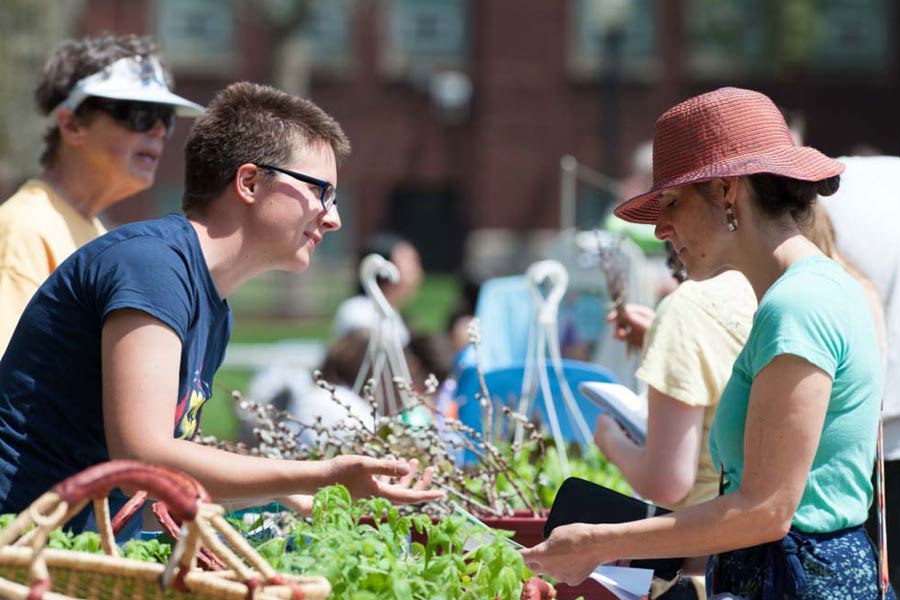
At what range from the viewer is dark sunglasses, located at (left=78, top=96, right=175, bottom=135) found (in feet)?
11.0

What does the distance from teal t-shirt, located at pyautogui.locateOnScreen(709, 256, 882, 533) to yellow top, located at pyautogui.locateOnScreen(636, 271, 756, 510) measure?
559 mm

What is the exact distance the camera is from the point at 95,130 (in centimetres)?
336

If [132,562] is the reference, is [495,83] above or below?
below

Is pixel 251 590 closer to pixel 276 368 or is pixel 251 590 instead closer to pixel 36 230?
pixel 36 230

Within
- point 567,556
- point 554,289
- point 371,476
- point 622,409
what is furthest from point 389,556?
point 554,289

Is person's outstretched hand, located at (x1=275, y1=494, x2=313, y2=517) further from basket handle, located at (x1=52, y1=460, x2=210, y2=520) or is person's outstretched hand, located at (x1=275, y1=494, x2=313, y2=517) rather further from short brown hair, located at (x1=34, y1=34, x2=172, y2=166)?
short brown hair, located at (x1=34, y1=34, x2=172, y2=166)

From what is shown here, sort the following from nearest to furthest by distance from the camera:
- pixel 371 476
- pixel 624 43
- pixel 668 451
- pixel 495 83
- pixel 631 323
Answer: pixel 371 476 < pixel 668 451 < pixel 631 323 < pixel 624 43 < pixel 495 83

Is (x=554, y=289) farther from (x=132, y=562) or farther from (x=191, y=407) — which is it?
(x=132, y=562)

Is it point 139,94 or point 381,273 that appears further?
point 381,273

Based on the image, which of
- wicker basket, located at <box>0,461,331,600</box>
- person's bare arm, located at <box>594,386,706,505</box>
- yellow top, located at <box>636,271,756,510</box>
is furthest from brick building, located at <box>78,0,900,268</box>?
wicker basket, located at <box>0,461,331,600</box>

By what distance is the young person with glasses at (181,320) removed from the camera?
2074 millimetres

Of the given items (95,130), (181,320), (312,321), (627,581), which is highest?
(95,130)

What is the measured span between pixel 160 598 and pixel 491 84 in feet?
75.7

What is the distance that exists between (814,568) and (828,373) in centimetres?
34
